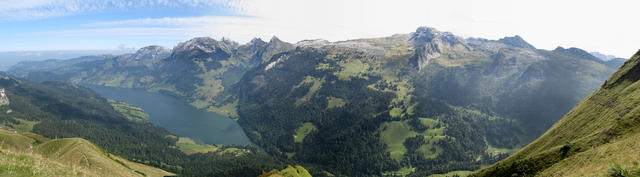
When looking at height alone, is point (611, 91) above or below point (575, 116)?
above

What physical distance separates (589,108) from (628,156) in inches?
3107

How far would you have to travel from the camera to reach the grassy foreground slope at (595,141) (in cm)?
3969

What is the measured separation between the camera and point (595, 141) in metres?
56.9

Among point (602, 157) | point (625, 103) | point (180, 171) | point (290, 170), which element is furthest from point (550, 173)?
point (180, 171)

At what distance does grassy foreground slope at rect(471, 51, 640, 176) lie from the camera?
39.7 meters

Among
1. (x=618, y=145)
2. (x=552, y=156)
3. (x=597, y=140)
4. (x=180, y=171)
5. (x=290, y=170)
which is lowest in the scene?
(x=180, y=171)

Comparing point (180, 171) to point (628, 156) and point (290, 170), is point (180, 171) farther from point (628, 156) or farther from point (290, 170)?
point (628, 156)

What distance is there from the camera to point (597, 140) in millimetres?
57094

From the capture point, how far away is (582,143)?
58.9 m

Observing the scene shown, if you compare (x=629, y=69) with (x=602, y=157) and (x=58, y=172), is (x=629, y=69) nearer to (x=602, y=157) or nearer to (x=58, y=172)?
(x=602, y=157)

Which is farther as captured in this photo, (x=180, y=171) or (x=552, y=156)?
(x=180, y=171)

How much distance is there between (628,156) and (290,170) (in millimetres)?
118564

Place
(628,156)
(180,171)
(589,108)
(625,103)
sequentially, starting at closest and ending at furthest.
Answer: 1. (628,156)
2. (625,103)
3. (589,108)
4. (180,171)

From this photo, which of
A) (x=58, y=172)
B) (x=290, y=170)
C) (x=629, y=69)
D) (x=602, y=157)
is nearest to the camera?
(x=58, y=172)
